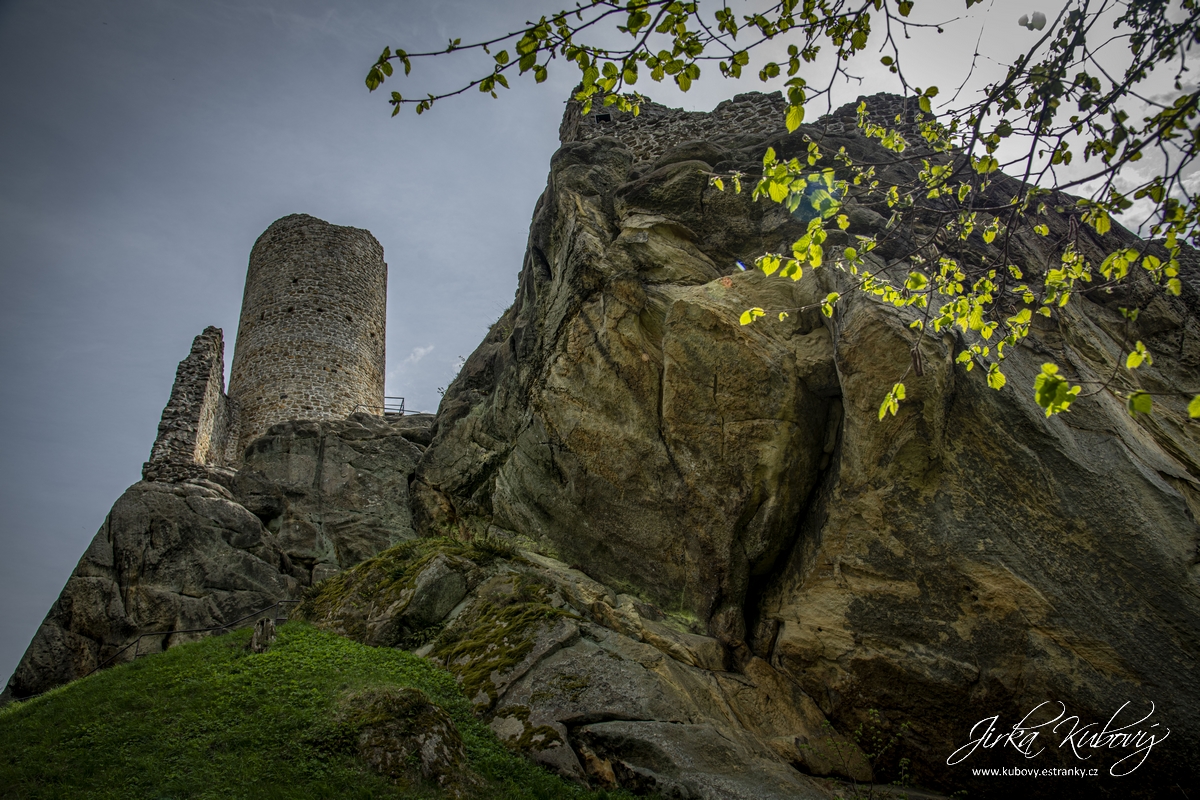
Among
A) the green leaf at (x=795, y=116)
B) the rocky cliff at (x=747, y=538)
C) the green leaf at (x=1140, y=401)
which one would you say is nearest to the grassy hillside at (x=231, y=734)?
the rocky cliff at (x=747, y=538)

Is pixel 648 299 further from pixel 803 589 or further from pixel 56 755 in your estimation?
pixel 56 755

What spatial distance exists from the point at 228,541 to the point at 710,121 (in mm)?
→ 13680

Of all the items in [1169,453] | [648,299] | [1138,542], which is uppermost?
[648,299]

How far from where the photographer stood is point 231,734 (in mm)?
6301

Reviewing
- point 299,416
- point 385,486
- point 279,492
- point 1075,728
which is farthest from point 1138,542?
point 299,416

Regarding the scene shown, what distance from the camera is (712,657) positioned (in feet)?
28.2

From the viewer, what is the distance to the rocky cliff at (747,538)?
270 inches

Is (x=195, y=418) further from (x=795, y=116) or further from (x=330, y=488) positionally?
(x=795, y=116)

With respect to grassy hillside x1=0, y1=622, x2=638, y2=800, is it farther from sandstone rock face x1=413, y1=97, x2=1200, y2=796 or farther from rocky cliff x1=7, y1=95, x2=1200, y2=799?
sandstone rock face x1=413, y1=97, x2=1200, y2=796

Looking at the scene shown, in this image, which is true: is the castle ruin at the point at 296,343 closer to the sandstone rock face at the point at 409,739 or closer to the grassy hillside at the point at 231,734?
the grassy hillside at the point at 231,734

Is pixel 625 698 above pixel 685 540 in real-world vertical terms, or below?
below

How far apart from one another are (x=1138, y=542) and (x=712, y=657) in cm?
473

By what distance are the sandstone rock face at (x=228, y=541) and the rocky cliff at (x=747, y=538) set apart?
0.06 m
